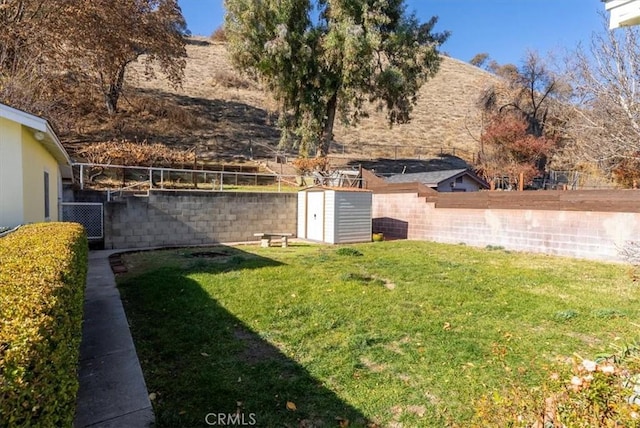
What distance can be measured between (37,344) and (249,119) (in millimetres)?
29034

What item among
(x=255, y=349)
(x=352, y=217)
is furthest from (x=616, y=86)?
(x=352, y=217)

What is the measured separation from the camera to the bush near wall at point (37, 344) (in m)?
1.43

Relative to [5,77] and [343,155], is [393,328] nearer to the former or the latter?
[5,77]

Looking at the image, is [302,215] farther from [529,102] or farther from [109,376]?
[529,102]


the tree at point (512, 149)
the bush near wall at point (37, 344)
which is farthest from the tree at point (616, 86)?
the tree at point (512, 149)

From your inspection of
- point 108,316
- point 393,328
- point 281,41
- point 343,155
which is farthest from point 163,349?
point 343,155

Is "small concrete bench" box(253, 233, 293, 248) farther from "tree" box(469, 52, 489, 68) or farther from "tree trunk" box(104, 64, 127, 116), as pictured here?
"tree" box(469, 52, 489, 68)

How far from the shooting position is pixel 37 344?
1640 millimetres

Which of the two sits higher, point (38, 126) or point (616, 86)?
point (616, 86)

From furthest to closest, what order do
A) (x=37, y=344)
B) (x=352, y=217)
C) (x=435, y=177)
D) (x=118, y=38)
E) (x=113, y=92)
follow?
(x=113, y=92) → (x=118, y=38) → (x=435, y=177) → (x=352, y=217) → (x=37, y=344)

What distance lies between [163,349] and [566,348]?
14.5 ft

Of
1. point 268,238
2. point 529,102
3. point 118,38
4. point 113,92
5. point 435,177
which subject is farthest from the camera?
point 529,102

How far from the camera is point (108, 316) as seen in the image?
4.98m

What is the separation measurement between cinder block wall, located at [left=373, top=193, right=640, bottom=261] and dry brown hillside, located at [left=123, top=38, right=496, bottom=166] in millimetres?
10584
